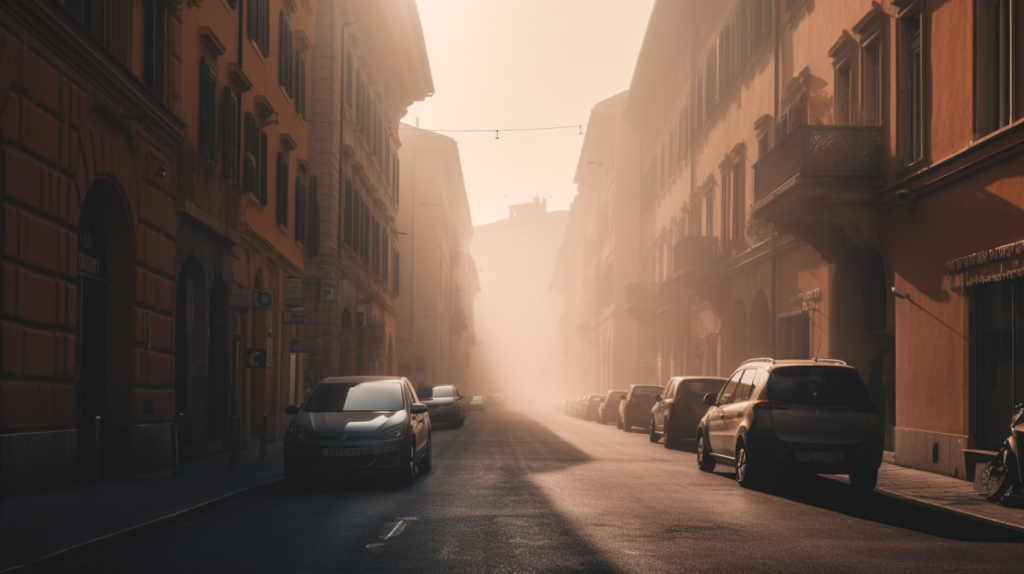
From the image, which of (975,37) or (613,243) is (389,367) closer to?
(613,243)

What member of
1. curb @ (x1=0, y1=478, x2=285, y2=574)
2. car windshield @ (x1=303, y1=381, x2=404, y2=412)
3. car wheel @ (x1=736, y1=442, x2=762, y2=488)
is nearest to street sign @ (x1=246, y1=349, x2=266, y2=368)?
car windshield @ (x1=303, y1=381, x2=404, y2=412)

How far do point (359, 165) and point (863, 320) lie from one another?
68.0ft

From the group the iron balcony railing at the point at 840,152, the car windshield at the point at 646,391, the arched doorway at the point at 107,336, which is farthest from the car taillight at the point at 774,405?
the car windshield at the point at 646,391

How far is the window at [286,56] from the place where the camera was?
28219 mm

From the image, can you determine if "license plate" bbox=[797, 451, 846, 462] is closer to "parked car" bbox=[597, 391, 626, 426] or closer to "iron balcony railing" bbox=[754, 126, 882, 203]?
"iron balcony railing" bbox=[754, 126, 882, 203]

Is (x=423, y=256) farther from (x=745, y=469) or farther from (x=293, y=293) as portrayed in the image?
(x=745, y=469)

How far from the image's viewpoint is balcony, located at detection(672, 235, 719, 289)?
118 feet

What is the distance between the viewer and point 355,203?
1524 inches

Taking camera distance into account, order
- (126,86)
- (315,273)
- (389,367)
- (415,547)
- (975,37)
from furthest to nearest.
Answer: (389,367) → (315,273) → (975,37) → (126,86) → (415,547)

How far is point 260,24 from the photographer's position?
25.6m

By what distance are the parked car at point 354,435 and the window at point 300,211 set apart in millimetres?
14492

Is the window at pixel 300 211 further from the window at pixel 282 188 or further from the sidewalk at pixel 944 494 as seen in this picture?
the sidewalk at pixel 944 494

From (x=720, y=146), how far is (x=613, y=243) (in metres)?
32.1

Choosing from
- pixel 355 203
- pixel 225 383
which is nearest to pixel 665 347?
pixel 355 203
